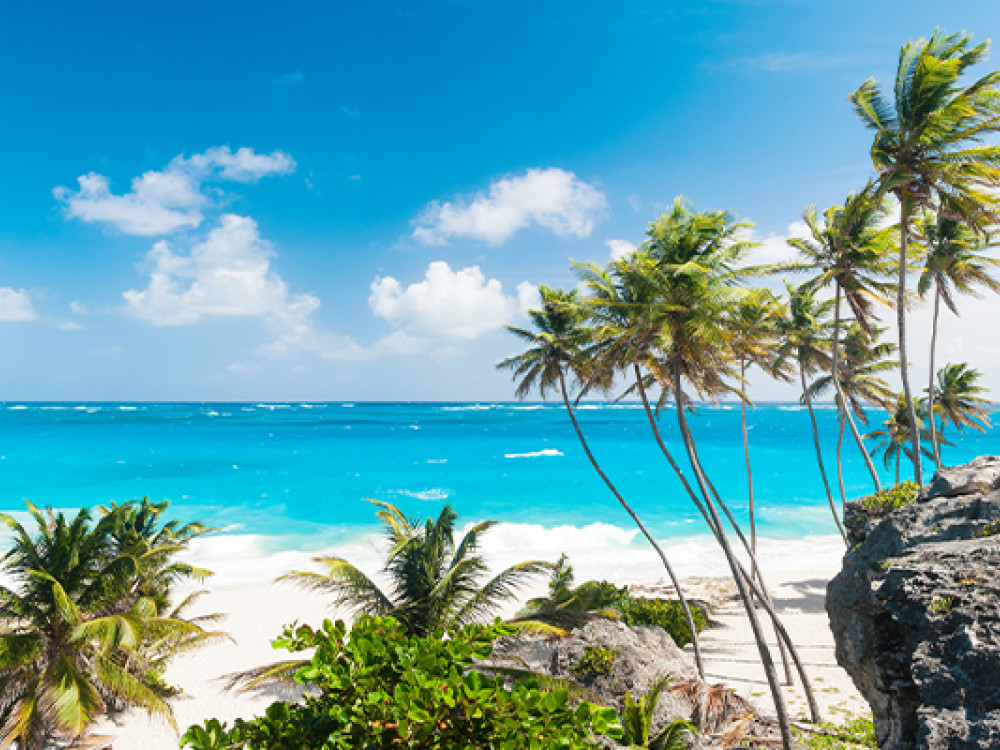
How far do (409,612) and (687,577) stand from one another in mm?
17876

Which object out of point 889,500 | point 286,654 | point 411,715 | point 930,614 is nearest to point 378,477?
point 286,654

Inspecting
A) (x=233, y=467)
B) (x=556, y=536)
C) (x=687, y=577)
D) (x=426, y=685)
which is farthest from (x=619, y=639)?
(x=233, y=467)

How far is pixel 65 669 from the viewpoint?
7707 millimetres

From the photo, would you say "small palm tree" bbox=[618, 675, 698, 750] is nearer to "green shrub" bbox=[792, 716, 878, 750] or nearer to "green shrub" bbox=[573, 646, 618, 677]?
"green shrub" bbox=[573, 646, 618, 677]

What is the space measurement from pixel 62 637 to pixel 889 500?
14.5 metres

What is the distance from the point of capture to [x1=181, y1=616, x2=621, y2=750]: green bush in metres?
2.56

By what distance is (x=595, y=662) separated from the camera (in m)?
9.42

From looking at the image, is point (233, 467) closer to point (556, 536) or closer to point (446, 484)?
point (446, 484)

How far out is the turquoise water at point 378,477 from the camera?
34656 mm

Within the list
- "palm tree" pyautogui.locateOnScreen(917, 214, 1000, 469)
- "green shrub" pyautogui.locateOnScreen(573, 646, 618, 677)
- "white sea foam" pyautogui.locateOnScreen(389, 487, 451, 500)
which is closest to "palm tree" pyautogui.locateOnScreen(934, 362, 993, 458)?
"palm tree" pyautogui.locateOnScreen(917, 214, 1000, 469)

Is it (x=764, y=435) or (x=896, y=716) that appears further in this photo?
(x=764, y=435)

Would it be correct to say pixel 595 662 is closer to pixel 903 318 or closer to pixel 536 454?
pixel 903 318

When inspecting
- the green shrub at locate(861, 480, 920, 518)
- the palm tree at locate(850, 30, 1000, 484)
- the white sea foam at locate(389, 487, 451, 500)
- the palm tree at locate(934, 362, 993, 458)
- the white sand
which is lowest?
the white sand

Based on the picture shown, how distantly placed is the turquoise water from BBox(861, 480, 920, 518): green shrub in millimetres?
22885
